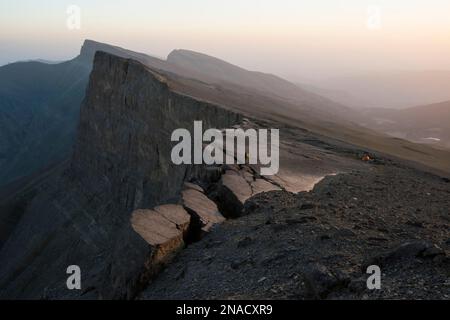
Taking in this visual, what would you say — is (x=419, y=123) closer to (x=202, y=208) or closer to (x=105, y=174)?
(x=105, y=174)

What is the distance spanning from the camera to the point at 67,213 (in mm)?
41719

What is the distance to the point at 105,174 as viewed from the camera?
40.3 metres

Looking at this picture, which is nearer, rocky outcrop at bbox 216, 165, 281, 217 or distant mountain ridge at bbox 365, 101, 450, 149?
rocky outcrop at bbox 216, 165, 281, 217

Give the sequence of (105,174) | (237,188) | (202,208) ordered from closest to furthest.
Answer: (202,208) < (237,188) < (105,174)

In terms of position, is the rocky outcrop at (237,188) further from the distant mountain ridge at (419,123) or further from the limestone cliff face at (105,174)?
the distant mountain ridge at (419,123)

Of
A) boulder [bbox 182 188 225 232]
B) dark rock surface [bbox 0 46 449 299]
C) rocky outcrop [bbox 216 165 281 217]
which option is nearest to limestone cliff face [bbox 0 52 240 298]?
dark rock surface [bbox 0 46 449 299]

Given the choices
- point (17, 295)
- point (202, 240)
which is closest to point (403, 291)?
point (202, 240)

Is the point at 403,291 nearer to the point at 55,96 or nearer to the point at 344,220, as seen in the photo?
the point at 344,220

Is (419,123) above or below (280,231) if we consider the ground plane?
below

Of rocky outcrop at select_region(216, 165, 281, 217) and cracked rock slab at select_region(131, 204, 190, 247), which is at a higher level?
cracked rock slab at select_region(131, 204, 190, 247)

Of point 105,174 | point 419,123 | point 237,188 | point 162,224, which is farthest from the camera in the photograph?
point 419,123

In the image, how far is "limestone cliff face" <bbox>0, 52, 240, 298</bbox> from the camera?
32250 mm

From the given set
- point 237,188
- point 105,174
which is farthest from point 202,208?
point 105,174

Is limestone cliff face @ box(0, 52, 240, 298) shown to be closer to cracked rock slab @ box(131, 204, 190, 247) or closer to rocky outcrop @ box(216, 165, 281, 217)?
rocky outcrop @ box(216, 165, 281, 217)
